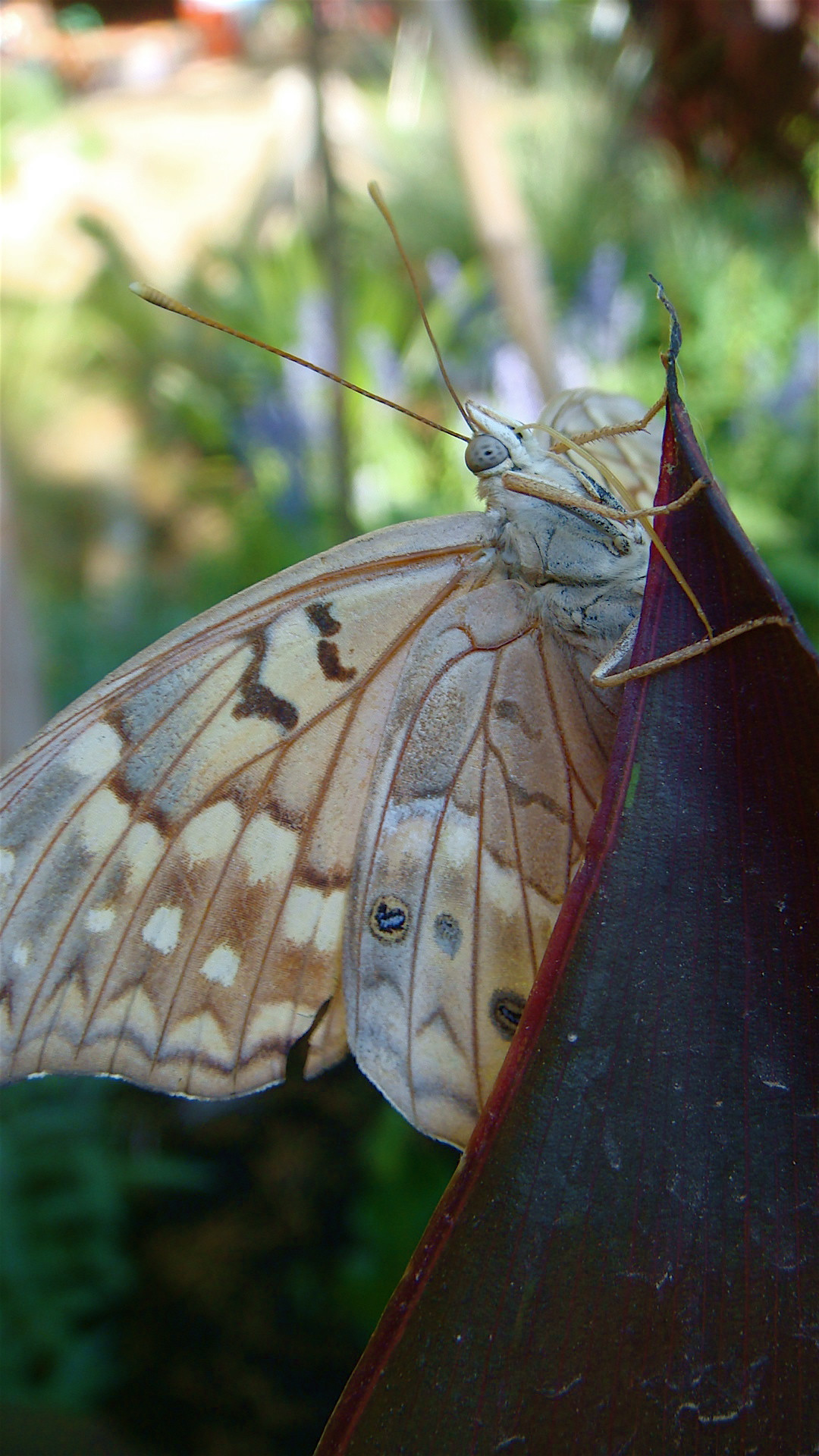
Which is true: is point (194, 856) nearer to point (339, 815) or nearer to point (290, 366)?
point (339, 815)

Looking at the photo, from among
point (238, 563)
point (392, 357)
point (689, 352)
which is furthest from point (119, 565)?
point (689, 352)

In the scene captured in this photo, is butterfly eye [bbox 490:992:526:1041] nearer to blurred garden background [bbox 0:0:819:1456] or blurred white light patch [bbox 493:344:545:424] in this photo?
blurred garden background [bbox 0:0:819:1456]

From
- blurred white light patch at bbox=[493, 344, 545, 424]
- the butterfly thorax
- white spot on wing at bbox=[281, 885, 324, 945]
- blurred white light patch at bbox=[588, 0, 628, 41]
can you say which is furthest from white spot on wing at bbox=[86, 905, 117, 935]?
blurred white light patch at bbox=[588, 0, 628, 41]

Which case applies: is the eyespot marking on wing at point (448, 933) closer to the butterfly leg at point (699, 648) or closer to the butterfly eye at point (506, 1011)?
the butterfly eye at point (506, 1011)

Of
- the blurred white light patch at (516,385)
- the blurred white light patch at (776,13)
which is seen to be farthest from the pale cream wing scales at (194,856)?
the blurred white light patch at (776,13)

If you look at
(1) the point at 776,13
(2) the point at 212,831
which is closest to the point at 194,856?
(2) the point at 212,831

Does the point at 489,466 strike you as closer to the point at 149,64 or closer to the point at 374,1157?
the point at 374,1157
